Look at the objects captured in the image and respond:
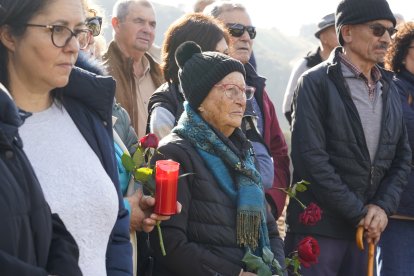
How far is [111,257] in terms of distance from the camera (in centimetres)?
313

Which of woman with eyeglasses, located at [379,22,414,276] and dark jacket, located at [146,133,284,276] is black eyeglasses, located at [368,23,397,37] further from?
dark jacket, located at [146,133,284,276]

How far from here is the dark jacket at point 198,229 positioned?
3.72 m

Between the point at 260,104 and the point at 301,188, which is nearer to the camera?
the point at 301,188

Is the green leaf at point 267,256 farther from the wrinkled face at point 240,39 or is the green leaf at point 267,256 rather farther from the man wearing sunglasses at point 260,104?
the wrinkled face at point 240,39

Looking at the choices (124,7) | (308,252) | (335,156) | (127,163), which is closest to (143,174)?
(127,163)

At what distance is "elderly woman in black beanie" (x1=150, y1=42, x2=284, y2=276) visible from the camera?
12.3ft

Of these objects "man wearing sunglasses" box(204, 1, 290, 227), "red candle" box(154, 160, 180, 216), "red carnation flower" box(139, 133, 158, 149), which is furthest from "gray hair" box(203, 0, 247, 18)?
"red candle" box(154, 160, 180, 216)

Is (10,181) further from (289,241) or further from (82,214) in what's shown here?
(289,241)

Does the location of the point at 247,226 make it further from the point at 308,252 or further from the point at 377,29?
the point at 377,29

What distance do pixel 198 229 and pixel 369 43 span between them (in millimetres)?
2032

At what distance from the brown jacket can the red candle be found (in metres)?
1.98

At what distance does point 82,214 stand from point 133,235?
0.90 meters

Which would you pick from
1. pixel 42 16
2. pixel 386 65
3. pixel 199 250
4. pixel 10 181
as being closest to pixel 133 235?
pixel 199 250

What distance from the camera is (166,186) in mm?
3262
